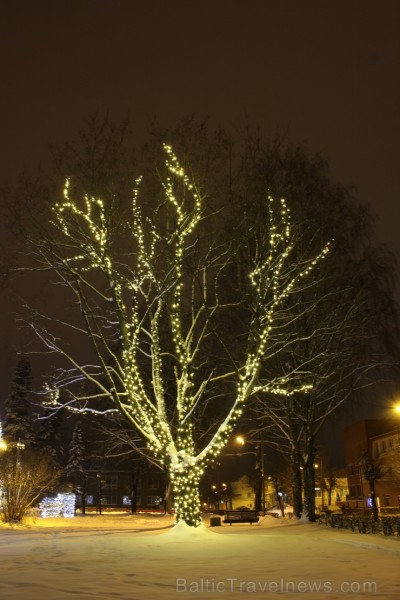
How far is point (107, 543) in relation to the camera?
13953 mm

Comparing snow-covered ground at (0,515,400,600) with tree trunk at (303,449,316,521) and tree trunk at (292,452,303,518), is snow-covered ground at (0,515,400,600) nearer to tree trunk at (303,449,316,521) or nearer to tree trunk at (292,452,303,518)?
tree trunk at (303,449,316,521)

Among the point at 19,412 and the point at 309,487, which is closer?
the point at 309,487

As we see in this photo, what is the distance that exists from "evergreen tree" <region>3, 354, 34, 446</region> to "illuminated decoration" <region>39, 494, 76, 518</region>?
28.3 ft

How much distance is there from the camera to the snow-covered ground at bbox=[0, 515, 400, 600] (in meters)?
6.86

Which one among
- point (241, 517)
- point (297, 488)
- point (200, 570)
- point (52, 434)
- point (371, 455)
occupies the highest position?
point (52, 434)

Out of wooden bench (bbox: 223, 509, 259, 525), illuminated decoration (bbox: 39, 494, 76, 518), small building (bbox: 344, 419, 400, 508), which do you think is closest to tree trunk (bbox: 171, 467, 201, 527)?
wooden bench (bbox: 223, 509, 259, 525)

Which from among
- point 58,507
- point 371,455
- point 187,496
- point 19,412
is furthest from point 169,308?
point 371,455

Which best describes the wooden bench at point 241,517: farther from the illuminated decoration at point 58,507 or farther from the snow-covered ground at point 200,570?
the snow-covered ground at point 200,570

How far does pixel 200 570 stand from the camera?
8.83 meters

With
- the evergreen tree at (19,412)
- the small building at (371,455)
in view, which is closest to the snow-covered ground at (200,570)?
the evergreen tree at (19,412)

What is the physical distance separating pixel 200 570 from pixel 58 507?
109 ft

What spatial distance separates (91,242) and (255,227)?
5.19m

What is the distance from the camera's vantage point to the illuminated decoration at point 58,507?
37763 millimetres

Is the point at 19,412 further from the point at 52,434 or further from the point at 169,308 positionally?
the point at 169,308
